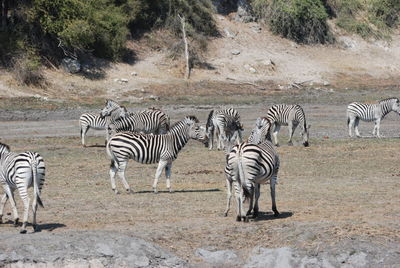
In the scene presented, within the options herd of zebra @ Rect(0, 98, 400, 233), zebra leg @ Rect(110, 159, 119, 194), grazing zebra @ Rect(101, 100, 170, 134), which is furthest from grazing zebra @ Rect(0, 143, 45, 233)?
grazing zebra @ Rect(101, 100, 170, 134)

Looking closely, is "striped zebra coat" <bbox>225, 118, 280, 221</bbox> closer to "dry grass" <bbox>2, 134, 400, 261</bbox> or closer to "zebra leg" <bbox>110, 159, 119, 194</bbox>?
"dry grass" <bbox>2, 134, 400, 261</bbox>

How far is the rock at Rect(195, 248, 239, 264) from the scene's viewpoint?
14461 millimetres

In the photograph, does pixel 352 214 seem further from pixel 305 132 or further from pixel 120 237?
pixel 305 132

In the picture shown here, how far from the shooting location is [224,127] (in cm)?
2927

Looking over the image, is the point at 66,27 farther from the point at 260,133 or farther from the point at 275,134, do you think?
the point at 260,133

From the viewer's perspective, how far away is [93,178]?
22719mm

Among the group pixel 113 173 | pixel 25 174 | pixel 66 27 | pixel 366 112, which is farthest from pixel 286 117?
pixel 66 27

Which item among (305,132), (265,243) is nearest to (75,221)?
(265,243)

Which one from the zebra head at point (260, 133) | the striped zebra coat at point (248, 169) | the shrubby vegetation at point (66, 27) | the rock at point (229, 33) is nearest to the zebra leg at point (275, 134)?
the zebra head at point (260, 133)

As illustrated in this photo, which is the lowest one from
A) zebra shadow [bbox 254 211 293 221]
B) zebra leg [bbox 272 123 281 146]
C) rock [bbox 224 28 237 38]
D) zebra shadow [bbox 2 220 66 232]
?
zebra shadow [bbox 2 220 66 232]

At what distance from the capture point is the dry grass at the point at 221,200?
49.9ft

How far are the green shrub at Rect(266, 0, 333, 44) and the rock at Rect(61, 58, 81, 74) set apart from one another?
17699 mm

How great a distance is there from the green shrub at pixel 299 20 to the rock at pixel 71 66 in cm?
1770

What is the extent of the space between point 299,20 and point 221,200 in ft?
142
